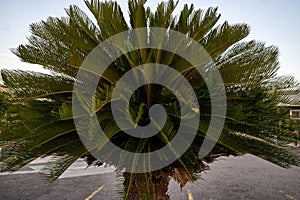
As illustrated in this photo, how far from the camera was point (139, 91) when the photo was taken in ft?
6.61

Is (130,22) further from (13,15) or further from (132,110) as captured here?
(13,15)

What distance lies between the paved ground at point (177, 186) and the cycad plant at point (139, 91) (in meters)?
3.84

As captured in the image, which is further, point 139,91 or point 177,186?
point 177,186

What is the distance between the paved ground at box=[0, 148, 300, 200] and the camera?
21.6 feet

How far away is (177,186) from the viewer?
7.48 meters

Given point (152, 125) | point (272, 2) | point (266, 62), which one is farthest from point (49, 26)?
point (272, 2)

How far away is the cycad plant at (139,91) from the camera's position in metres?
1.90

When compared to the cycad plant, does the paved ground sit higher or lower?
lower

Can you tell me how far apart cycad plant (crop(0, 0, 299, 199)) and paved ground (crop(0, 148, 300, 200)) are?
3842 millimetres

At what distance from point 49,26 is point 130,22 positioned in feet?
2.06

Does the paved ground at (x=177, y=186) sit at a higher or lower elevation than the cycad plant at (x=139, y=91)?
lower

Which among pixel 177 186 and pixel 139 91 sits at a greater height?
pixel 139 91

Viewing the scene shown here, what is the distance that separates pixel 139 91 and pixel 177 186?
602 cm

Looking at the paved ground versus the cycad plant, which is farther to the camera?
the paved ground
